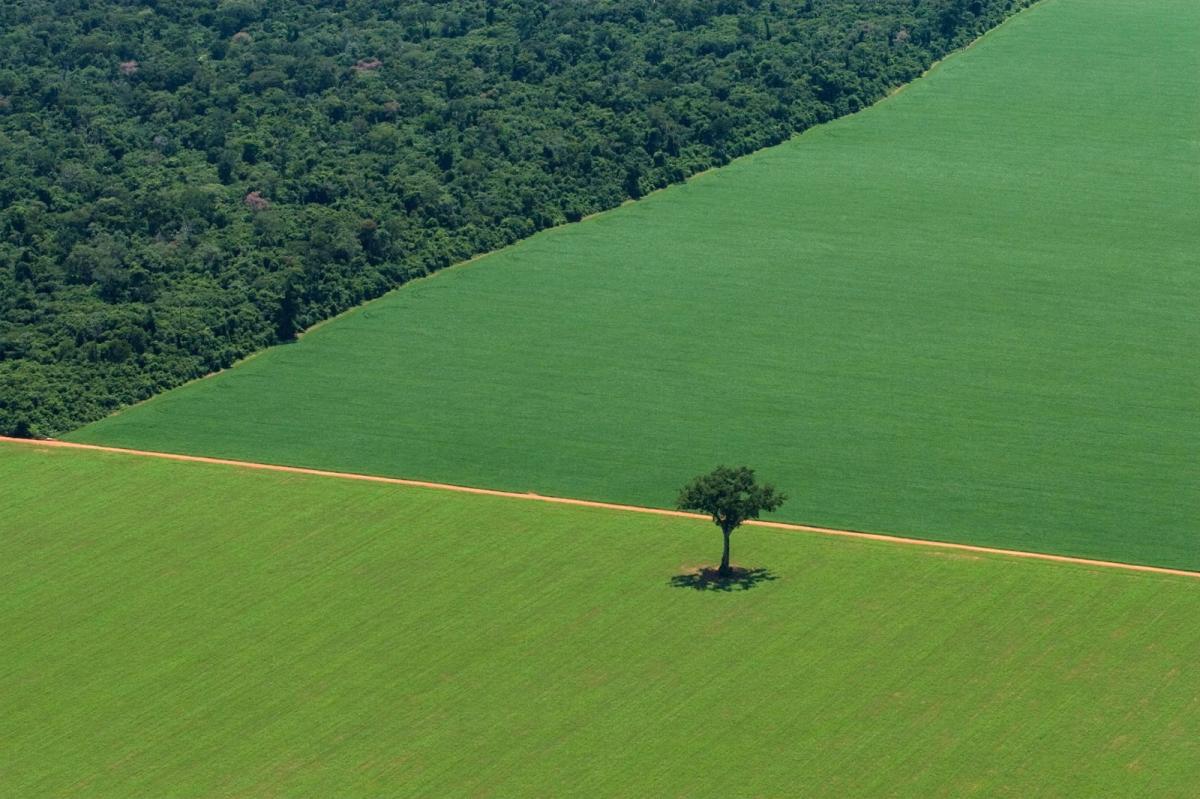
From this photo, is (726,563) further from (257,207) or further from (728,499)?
(257,207)

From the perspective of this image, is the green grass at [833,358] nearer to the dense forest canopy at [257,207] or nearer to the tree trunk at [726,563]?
the dense forest canopy at [257,207]

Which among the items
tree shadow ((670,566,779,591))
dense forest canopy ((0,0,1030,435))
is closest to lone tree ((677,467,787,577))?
tree shadow ((670,566,779,591))

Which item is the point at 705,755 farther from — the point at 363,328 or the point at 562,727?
the point at 363,328

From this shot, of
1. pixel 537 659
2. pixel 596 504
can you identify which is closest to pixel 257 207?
pixel 596 504

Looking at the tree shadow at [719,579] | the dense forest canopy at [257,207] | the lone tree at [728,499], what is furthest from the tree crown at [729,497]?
the dense forest canopy at [257,207]

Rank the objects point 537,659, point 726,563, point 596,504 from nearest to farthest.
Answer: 1. point 537,659
2. point 726,563
3. point 596,504

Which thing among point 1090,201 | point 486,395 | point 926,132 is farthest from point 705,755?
point 926,132

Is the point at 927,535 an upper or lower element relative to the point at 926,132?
lower

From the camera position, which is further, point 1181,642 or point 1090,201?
point 1090,201
